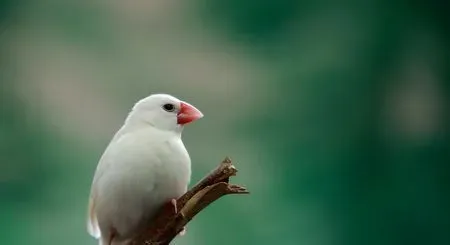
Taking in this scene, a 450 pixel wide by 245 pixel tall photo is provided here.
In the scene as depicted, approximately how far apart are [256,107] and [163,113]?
0.71 meters

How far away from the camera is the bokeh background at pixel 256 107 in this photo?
169cm

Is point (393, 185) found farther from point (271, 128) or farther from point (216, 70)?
point (216, 70)

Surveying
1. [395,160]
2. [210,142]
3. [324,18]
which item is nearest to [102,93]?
[210,142]

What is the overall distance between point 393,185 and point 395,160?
7 cm

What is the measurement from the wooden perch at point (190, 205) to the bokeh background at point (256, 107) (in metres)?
0.67

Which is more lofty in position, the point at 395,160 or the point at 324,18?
the point at 324,18

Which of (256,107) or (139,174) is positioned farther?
(256,107)

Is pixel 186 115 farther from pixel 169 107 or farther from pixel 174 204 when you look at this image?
pixel 174 204

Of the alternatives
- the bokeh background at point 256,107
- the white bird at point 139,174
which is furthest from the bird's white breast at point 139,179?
the bokeh background at point 256,107

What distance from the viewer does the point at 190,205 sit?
968mm

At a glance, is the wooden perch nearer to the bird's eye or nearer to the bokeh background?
the bird's eye

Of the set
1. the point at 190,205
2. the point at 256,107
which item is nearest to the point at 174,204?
the point at 190,205

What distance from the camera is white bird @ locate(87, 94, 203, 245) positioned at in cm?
102

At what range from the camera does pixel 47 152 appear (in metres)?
1.68
